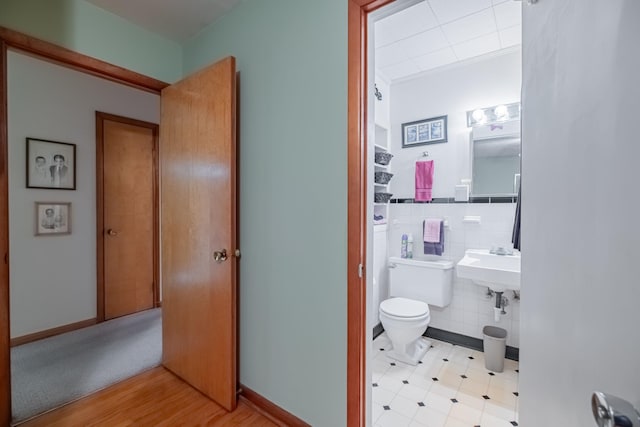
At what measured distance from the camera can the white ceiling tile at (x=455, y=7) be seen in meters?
1.76

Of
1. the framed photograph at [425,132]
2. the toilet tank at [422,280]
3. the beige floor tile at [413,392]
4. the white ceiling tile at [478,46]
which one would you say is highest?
the white ceiling tile at [478,46]

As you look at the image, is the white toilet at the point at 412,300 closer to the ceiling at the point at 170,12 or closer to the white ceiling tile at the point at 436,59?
the white ceiling tile at the point at 436,59

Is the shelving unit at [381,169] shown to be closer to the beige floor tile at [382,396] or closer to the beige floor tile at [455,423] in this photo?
the beige floor tile at [382,396]

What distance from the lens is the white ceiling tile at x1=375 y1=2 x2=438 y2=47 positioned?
185cm

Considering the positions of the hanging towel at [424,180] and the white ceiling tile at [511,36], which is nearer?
the white ceiling tile at [511,36]

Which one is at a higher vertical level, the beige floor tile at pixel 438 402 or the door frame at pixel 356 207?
the door frame at pixel 356 207

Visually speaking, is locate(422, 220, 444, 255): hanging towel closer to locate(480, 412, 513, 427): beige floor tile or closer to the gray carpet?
locate(480, 412, 513, 427): beige floor tile

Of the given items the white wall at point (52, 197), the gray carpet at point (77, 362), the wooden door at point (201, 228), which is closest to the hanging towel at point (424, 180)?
the wooden door at point (201, 228)

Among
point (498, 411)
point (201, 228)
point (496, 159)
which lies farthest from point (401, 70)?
point (498, 411)

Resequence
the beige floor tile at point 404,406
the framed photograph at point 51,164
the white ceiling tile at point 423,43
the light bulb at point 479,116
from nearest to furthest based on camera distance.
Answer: the beige floor tile at point 404,406 → the white ceiling tile at point 423,43 → the light bulb at point 479,116 → the framed photograph at point 51,164

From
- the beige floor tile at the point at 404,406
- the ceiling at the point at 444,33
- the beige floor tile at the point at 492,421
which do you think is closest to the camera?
the beige floor tile at the point at 492,421

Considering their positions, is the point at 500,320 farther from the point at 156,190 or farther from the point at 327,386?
the point at 156,190

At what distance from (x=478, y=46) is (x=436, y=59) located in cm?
32

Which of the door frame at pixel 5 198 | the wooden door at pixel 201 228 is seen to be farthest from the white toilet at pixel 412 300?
the door frame at pixel 5 198
